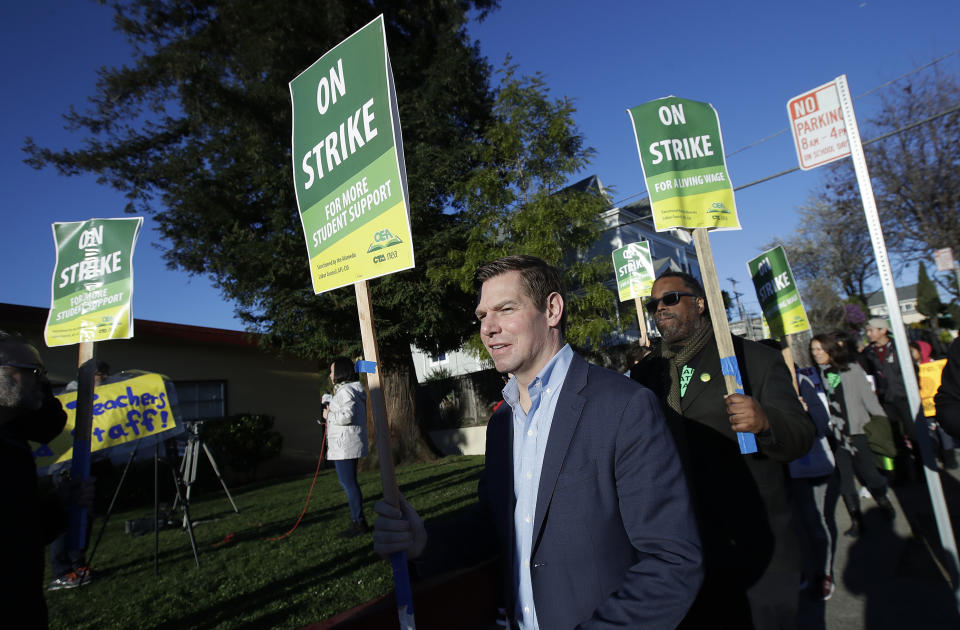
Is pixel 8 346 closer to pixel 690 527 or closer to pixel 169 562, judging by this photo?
pixel 690 527

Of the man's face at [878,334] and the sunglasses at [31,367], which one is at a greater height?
the sunglasses at [31,367]

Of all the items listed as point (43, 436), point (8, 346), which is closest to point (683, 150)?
point (8, 346)

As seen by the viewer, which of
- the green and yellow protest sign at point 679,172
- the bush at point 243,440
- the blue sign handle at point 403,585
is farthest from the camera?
the bush at point 243,440

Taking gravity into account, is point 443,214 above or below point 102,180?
below

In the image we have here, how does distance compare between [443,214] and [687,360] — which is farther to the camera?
[443,214]

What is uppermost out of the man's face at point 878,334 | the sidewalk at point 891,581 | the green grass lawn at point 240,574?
the man's face at point 878,334

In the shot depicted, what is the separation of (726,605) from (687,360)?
1106 millimetres

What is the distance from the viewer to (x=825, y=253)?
38.2m

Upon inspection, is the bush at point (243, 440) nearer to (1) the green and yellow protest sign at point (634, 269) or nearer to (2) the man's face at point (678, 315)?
(1) the green and yellow protest sign at point (634, 269)

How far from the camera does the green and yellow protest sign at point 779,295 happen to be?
22.7 feet

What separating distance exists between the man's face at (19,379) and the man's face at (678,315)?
300 centimetres

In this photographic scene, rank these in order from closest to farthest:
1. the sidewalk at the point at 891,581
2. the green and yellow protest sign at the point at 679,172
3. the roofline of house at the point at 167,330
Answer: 1. the green and yellow protest sign at the point at 679,172
2. the sidewalk at the point at 891,581
3. the roofline of house at the point at 167,330

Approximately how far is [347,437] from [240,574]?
1.82 m

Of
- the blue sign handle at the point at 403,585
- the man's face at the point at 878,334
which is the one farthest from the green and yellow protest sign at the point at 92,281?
the man's face at the point at 878,334
